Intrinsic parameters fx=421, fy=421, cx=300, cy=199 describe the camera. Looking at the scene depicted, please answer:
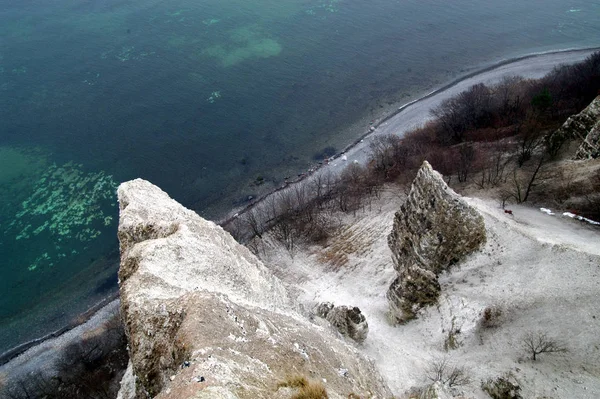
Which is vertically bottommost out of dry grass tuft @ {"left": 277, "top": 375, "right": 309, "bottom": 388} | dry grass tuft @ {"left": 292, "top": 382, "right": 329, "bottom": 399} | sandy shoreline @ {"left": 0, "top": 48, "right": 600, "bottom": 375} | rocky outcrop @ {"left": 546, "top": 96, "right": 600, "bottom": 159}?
sandy shoreline @ {"left": 0, "top": 48, "right": 600, "bottom": 375}

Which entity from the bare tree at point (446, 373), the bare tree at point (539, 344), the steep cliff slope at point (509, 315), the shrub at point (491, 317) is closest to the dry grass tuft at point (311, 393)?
the steep cliff slope at point (509, 315)

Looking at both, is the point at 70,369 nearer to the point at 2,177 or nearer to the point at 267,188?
the point at 267,188

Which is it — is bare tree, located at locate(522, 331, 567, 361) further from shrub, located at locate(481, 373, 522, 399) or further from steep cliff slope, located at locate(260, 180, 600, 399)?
shrub, located at locate(481, 373, 522, 399)

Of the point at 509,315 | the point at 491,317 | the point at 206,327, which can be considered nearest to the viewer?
the point at 206,327

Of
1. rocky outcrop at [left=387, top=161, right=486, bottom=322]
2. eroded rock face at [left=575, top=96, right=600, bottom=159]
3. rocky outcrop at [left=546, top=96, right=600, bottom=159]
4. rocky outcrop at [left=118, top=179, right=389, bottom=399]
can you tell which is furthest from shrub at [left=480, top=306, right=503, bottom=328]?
rocky outcrop at [left=546, top=96, right=600, bottom=159]

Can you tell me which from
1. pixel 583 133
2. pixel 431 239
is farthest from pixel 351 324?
pixel 583 133

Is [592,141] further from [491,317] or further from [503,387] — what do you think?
[503,387]

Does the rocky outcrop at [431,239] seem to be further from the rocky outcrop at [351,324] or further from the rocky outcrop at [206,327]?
the rocky outcrop at [206,327]

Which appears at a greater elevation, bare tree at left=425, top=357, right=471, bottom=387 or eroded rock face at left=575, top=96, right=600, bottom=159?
eroded rock face at left=575, top=96, right=600, bottom=159
